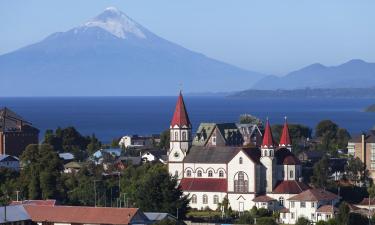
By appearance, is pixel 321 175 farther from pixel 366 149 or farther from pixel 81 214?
pixel 81 214

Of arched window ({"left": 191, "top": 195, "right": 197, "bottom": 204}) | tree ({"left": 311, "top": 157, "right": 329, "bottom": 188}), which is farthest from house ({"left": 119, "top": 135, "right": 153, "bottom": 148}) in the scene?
arched window ({"left": 191, "top": 195, "right": 197, "bottom": 204})

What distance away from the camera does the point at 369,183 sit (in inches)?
2419

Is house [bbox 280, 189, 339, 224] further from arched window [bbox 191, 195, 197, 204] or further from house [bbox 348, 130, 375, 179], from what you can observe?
house [bbox 348, 130, 375, 179]

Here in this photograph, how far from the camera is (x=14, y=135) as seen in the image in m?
76.2

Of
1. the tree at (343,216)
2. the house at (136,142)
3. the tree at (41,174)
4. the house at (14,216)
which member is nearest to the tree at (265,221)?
the tree at (343,216)

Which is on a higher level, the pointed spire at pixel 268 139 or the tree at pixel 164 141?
the pointed spire at pixel 268 139

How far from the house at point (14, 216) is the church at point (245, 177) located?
1173 cm

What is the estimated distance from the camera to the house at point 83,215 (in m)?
42.1

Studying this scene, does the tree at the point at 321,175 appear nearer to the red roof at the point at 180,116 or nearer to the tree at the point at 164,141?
the red roof at the point at 180,116

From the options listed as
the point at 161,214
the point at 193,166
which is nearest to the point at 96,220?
the point at 161,214

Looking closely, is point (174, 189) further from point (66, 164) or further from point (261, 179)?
point (66, 164)

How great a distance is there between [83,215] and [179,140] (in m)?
14.4

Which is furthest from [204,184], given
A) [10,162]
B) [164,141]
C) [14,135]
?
[164,141]

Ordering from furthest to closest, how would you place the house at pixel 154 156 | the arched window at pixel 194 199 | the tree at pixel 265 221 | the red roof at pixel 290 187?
1. the house at pixel 154 156
2. the arched window at pixel 194 199
3. the red roof at pixel 290 187
4. the tree at pixel 265 221
